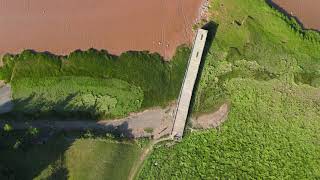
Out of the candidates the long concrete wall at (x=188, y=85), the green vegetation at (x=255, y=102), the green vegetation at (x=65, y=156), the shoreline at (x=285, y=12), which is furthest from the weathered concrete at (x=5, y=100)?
the shoreline at (x=285, y=12)

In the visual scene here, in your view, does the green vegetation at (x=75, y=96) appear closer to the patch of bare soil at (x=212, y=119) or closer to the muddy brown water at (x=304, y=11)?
the patch of bare soil at (x=212, y=119)

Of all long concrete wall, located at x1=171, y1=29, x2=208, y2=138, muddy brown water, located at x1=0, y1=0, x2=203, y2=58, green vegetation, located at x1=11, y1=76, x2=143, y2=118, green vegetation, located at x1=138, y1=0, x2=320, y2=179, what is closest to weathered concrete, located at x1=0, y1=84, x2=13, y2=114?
green vegetation, located at x1=11, y1=76, x2=143, y2=118

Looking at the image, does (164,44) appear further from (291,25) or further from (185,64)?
(291,25)

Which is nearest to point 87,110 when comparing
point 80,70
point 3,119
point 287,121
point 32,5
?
point 80,70

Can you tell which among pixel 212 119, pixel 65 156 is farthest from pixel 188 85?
pixel 65 156

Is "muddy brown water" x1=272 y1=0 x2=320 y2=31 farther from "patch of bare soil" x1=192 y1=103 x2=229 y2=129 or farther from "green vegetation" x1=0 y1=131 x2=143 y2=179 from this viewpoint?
"green vegetation" x1=0 y1=131 x2=143 y2=179

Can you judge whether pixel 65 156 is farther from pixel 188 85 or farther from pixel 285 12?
pixel 285 12
